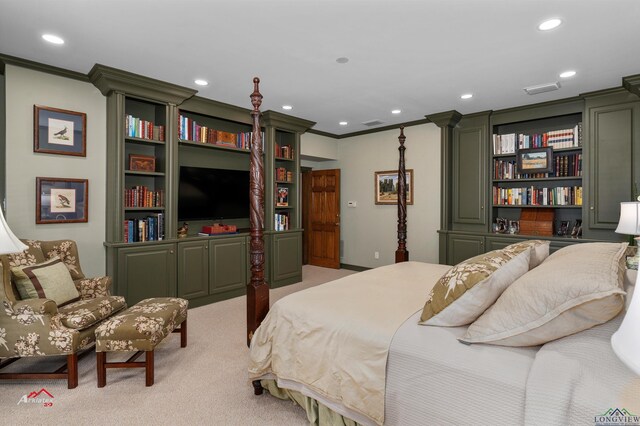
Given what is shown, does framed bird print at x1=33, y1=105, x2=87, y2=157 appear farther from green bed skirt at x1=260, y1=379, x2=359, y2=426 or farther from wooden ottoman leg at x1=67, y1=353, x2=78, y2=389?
green bed skirt at x1=260, y1=379, x2=359, y2=426

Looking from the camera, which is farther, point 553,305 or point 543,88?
point 543,88

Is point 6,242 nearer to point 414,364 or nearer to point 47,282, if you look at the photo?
point 47,282

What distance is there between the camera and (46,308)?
2.23 metres

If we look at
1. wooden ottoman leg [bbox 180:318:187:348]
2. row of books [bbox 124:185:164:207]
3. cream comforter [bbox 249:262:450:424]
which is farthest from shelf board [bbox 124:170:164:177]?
cream comforter [bbox 249:262:450:424]

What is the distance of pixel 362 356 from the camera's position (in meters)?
1.63

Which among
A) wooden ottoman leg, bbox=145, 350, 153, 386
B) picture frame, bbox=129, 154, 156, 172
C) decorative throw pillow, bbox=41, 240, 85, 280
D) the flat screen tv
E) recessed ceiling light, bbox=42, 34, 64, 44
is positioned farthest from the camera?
the flat screen tv

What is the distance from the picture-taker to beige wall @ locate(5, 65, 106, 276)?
3.13 meters

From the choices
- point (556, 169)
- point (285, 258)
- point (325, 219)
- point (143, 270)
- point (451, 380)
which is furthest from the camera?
point (325, 219)

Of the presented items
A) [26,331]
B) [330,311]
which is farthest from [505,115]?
[26,331]

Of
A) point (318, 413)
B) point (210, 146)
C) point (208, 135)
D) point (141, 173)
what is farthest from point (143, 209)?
point (318, 413)

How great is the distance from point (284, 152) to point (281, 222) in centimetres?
113

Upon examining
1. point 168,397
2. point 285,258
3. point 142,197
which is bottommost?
point 168,397

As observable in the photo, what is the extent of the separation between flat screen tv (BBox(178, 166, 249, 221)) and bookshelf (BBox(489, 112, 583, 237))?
365 centimetres

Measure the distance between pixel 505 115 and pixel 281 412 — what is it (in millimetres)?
4689
